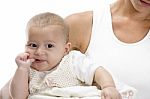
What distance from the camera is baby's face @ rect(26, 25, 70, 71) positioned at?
48.6 inches

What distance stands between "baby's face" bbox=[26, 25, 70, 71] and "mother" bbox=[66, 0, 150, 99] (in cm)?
27

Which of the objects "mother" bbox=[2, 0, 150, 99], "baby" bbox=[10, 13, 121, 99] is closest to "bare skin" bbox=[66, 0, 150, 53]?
"mother" bbox=[2, 0, 150, 99]

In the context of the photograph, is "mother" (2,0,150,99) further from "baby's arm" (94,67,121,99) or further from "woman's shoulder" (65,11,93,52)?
"baby's arm" (94,67,121,99)

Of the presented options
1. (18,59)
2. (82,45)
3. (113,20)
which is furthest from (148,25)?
(18,59)

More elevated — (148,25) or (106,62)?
(148,25)

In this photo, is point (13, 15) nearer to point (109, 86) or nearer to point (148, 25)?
point (148, 25)

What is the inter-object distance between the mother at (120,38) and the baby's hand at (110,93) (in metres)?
0.24

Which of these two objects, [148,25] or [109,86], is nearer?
[109,86]

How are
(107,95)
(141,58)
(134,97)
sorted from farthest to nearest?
(141,58) → (134,97) → (107,95)

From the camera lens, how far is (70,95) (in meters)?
1.21

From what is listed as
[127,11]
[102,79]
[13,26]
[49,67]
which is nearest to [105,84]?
[102,79]

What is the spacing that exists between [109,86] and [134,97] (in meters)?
0.16

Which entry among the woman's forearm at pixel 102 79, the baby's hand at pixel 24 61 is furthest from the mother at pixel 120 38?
the baby's hand at pixel 24 61

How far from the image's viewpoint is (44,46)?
1242mm
